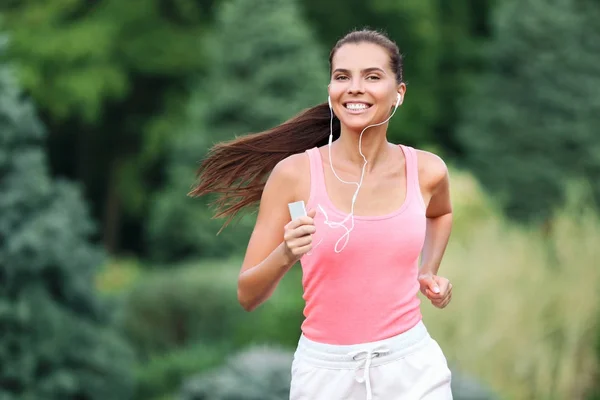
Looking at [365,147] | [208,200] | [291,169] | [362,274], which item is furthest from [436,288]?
[208,200]

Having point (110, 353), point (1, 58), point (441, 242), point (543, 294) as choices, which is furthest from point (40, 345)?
point (441, 242)

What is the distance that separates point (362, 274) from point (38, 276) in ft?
21.3

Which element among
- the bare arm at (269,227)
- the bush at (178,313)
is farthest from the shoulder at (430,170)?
the bush at (178,313)

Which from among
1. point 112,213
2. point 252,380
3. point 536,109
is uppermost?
point 536,109

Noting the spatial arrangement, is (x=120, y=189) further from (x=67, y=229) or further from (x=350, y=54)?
(x=350, y=54)

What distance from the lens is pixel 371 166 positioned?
12.1ft

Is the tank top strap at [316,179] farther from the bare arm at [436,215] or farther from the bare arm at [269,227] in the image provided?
the bare arm at [436,215]

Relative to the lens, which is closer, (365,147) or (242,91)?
(365,147)

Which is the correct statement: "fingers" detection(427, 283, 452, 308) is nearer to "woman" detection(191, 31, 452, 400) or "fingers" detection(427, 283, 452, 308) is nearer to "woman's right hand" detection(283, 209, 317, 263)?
"woman" detection(191, 31, 452, 400)

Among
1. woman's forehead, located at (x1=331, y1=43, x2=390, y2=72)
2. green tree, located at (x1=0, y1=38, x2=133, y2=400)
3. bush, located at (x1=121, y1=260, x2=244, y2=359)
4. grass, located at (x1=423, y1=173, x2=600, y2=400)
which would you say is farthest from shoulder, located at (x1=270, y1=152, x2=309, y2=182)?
bush, located at (x1=121, y1=260, x2=244, y2=359)

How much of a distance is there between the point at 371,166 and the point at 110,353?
675 cm

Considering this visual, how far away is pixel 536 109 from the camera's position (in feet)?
82.3

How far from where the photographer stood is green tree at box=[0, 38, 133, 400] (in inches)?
364

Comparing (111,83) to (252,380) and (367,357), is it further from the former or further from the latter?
(367,357)
